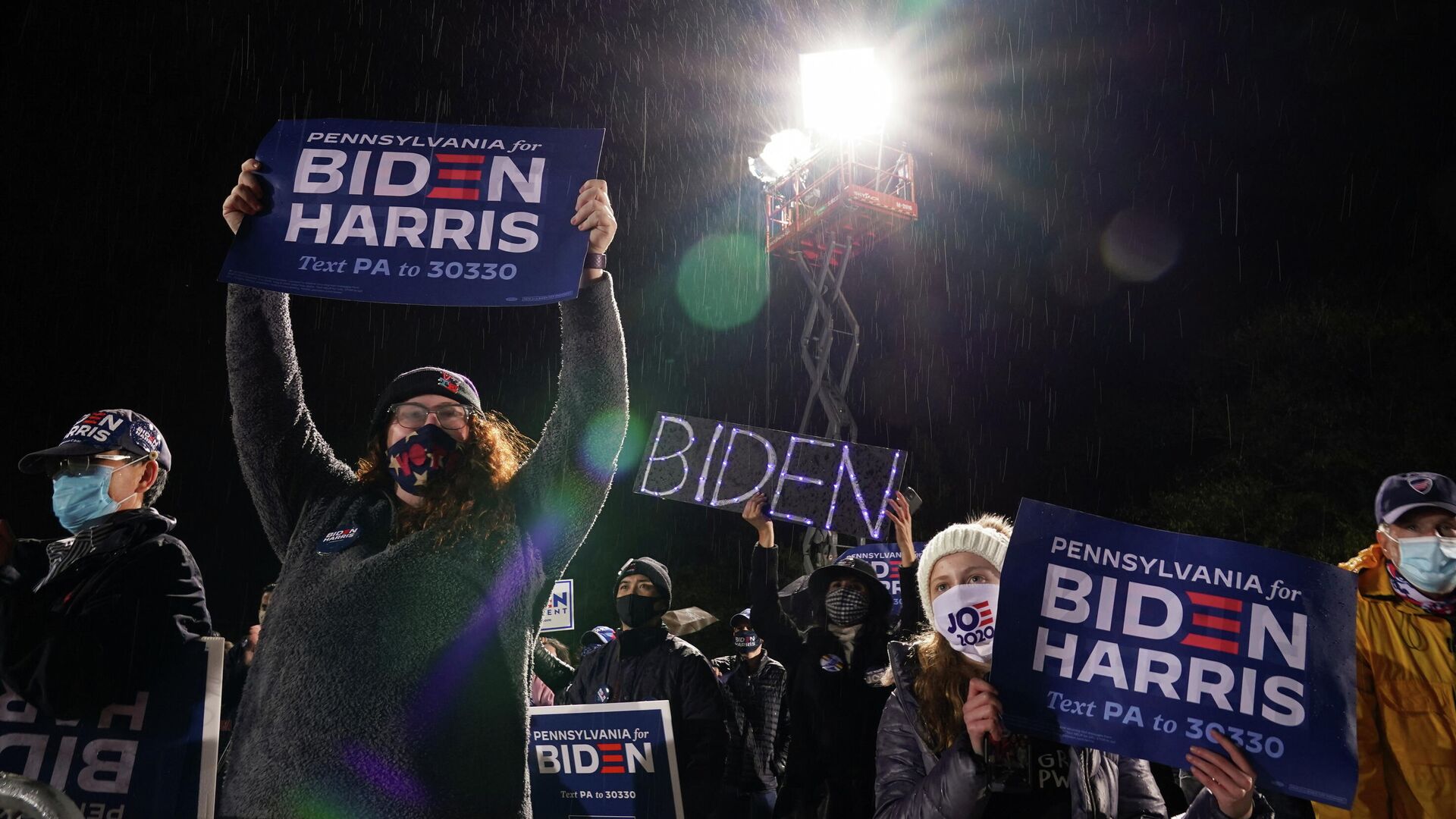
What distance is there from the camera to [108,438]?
3.34m

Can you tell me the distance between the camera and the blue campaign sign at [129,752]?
2762mm

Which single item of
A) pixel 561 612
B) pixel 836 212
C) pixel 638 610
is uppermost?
pixel 836 212

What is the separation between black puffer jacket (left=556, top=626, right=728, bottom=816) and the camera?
4938mm

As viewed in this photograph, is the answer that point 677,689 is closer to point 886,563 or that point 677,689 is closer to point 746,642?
point 746,642

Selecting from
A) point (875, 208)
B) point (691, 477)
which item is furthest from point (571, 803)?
point (875, 208)

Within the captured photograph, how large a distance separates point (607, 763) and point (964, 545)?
155 cm

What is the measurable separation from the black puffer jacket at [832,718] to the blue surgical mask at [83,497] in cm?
326

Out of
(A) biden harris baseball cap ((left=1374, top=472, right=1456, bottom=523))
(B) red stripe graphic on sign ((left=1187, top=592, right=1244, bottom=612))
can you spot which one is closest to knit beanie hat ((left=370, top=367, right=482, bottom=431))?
(B) red stripe graphic on sign ((left=1187, top=592, right=1244, bottom=612))

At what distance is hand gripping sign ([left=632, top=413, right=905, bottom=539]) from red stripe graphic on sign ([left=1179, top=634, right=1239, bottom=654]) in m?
4.36

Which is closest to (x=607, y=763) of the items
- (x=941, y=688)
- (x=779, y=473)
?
(x=941, y=688)

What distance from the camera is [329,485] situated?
2900 millimetres

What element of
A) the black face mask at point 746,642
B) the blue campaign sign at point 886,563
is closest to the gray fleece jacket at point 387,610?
the black face mask at point 746,642

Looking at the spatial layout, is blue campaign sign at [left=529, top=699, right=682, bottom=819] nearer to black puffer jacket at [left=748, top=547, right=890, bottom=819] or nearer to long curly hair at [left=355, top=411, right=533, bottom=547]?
long curly hair at [left=355, top=411, right=533, bottom=547]

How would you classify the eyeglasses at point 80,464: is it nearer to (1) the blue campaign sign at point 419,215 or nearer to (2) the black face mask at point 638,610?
(1) the blue campaign sign at point 419,215
